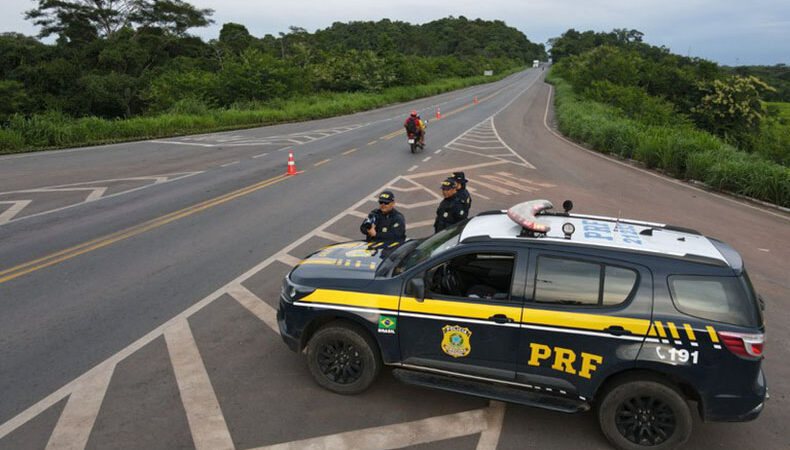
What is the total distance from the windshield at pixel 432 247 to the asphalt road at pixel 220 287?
133 cm

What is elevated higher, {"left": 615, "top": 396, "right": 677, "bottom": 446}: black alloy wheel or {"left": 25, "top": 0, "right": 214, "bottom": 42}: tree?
{"left": 25, "top": 0, "right": 214, "bottom": 42}: tree

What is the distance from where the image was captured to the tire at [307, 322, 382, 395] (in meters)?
5.13

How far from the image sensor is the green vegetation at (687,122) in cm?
1530

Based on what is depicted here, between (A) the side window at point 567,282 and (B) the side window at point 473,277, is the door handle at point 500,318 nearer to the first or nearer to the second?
(B) the side window at point 473,277

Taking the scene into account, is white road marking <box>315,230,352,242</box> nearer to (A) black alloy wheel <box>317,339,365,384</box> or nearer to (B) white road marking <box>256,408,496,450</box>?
(A) black alloy wheel <box>317,339,365,384</box>

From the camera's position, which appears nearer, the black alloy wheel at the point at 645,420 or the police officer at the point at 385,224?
the black alloy wheel at the point at 645,420

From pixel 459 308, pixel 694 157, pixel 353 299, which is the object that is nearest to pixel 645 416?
pixel 459 308

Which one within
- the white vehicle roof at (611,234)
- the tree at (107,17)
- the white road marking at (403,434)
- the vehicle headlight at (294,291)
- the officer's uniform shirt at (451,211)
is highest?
the tree at (107,17)

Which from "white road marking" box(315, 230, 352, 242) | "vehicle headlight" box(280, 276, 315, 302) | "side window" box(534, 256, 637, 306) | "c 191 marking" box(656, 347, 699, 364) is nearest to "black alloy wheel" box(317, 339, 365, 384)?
"vehicle headlight" box(280, 276, 315, 302)

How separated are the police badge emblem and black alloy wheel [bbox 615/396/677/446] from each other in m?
1.40

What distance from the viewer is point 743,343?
413 cm

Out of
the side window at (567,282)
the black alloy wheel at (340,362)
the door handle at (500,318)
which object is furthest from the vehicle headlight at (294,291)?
the side window at (567,282)

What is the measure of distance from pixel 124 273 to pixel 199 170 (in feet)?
31.0

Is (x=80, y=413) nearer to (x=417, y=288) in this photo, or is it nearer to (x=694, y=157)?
(x=417, y=288)
